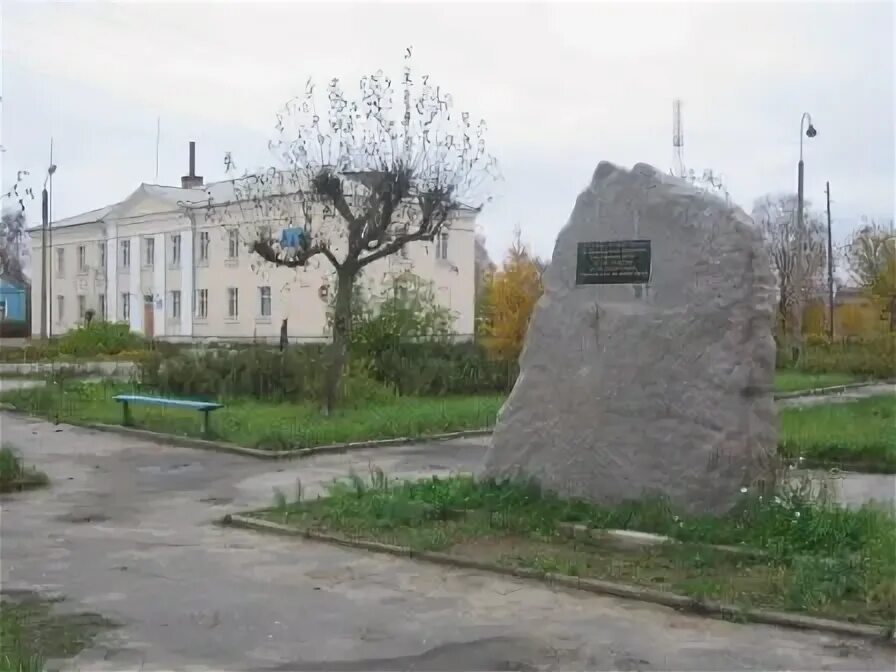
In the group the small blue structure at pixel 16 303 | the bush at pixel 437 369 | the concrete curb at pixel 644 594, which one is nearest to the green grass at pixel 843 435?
the concrete curb at pixel 644 594

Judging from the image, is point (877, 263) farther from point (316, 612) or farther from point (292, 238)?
point (316, 612)

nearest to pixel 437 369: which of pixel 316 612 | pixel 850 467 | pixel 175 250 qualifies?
pixel 850 467

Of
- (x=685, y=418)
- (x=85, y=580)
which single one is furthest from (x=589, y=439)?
(x=85, y=580)

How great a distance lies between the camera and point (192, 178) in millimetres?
59500

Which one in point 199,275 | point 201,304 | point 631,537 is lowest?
point 631,537

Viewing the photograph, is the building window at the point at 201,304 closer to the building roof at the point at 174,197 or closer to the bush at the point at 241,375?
the building roof at the point at 174,197

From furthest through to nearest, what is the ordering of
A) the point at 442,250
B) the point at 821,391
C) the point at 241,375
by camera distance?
the point at 442,250 → the point at 821,391 → the point at 241,375

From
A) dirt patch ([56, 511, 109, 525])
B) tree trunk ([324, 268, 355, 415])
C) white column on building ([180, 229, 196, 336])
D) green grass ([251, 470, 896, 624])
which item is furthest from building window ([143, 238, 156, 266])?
green grass ([251, 470, 896, 624])

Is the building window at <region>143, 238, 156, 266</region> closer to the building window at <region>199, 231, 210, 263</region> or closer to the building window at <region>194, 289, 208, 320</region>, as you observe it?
the building window at <region>199, 231, 210, 263</region>

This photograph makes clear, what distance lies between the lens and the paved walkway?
19.5ft

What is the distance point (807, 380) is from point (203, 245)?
3010cm

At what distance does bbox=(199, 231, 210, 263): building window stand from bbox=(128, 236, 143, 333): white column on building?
473 centimetres

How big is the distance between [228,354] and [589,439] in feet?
48.5

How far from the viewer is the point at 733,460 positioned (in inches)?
356
